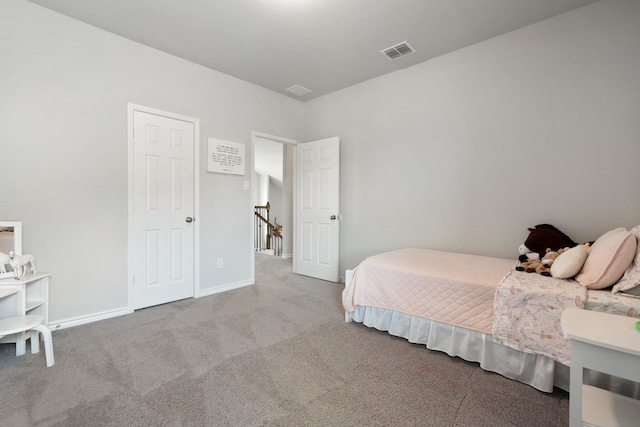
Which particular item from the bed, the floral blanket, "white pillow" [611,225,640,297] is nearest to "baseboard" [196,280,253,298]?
the bed

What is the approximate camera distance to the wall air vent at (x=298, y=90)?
386cm

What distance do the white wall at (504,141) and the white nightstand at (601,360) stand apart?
166cm

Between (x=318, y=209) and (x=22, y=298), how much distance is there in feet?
9.87

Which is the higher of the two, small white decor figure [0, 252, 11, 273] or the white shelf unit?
small white decor figure [0, 252, 11, 273]

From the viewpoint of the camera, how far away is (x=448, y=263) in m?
2.37

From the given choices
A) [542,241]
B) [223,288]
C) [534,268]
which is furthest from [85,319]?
[542,241]

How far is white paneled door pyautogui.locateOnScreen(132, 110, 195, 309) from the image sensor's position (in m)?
2.83

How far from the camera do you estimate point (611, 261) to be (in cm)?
157

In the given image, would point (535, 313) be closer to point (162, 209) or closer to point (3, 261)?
point (162, 209)

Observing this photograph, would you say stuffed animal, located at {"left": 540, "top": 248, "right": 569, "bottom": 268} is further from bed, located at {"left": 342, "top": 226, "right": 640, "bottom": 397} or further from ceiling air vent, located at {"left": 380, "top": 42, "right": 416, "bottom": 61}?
ceiling air vent, located at {"left": 380, "top": 42, "right": 416, "bottom": 61}

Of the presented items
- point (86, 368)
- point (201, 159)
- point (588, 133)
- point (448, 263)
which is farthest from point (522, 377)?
point (201, 159)

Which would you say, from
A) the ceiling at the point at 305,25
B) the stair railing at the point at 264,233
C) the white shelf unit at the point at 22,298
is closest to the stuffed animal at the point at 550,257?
the ceiling at the point at 305,25

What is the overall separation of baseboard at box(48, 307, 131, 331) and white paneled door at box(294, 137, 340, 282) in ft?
7.44

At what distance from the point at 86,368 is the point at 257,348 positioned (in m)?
1.09
